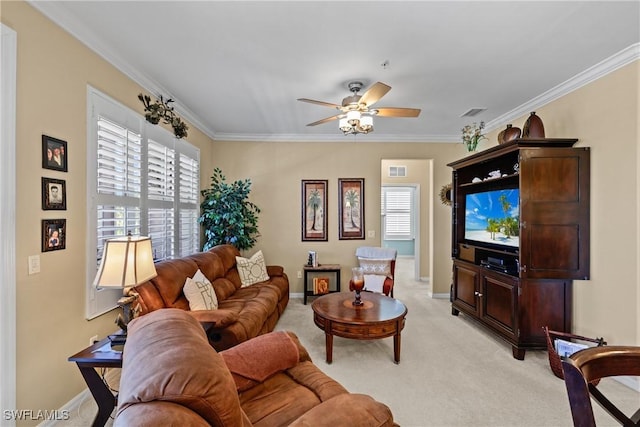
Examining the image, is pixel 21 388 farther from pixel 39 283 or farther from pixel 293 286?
pixel 293 286

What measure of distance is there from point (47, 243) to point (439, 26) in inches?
123

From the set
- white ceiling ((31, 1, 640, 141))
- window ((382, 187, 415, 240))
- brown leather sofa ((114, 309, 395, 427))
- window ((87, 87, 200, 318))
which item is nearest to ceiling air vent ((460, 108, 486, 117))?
white ceiling ((31, 1, 640, 141))

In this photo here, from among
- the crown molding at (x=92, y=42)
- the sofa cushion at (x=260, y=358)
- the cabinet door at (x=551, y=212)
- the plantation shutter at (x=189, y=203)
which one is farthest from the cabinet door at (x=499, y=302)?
the crown molding at (x=92, y=42)

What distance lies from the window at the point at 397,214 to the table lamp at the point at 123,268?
7.20 m

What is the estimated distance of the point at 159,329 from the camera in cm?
114

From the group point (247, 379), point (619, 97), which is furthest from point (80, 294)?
point (619, 97)

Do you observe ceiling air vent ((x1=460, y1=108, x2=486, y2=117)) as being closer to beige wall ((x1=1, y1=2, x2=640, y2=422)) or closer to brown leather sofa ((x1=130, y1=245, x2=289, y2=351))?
beige wall ((x1=1, y1=2, x2=640, y2=422))

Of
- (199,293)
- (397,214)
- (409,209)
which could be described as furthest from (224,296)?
(409,209)

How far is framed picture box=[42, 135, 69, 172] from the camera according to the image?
199 cm

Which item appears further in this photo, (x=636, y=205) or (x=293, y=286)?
(x=293, y=286)

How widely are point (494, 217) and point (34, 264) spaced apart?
431 cm

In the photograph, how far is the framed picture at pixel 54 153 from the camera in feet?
6.52

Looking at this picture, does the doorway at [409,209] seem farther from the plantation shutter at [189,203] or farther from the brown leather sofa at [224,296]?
the plantation shutter at [189,203]

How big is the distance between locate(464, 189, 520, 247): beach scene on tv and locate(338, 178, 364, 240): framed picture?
5.63 feet
